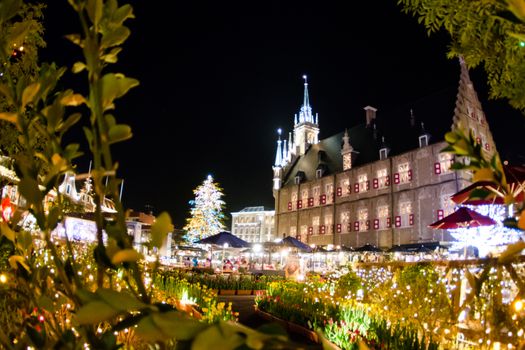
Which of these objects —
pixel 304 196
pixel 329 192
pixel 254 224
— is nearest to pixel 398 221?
pixel 329 192

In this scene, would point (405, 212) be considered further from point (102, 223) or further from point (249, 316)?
point (102, 223)

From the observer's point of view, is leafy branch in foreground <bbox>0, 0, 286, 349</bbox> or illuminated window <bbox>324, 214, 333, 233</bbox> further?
illuminated window <bbox>324, 214, 333, 233</bbox>

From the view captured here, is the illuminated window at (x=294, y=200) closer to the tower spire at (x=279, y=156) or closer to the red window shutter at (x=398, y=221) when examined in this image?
the tower spire at (x=279, y=156)

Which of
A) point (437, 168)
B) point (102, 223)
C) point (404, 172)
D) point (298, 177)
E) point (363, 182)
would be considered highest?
point (298, 177)

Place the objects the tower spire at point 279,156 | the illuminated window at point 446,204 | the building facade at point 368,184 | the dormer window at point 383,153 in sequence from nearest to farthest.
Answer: the illuminated window at point 446,204, the building facade at point 368,184, the dormer window at point 383,153, the tower spire at point 279,156

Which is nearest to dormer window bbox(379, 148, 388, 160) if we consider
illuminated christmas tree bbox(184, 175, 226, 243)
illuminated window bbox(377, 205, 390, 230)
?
illuminated window bbox(377, 205, 390, 230)

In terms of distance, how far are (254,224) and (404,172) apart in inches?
1725

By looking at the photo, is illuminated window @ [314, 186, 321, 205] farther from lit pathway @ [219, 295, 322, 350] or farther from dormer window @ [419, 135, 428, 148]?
lit pathway @ [219, 295, 322, 350]

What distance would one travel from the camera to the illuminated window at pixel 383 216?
3772 cm

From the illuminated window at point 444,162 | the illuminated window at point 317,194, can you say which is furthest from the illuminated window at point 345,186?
the illuminated window at point 444,162

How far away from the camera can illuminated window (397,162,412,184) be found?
36.0 metres

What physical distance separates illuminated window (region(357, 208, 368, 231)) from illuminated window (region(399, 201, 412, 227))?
185 inches

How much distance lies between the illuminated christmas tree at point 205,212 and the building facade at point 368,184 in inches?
367

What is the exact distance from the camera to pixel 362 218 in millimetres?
40688
